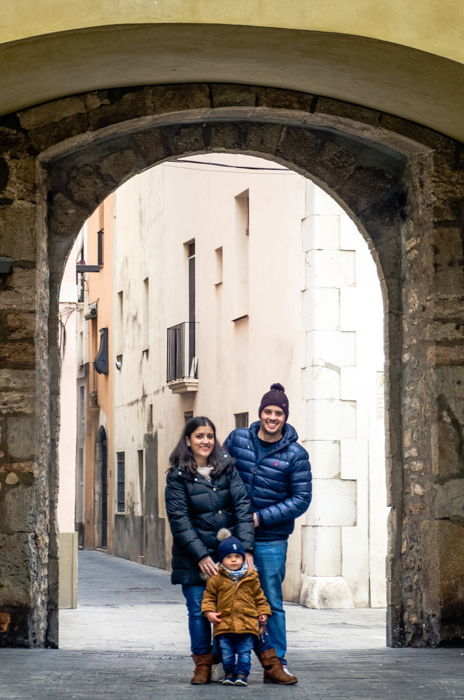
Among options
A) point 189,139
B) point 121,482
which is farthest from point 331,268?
point 121,482

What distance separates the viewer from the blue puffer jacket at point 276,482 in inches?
308

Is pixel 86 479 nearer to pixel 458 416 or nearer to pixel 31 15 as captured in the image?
pixel 458 416

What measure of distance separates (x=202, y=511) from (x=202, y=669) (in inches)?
31.8

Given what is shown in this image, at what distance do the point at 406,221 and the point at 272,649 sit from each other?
11.1 feet

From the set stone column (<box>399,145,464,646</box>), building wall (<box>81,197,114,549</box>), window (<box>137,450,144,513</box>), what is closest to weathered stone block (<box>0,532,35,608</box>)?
stone column (<box>399,145,464,646</box>)

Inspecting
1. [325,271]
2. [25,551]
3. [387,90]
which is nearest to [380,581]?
[325,271]

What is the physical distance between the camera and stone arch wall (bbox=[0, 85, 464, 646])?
9.01 meters

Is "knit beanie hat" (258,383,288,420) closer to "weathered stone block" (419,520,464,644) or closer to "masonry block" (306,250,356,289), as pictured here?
"weathered stone block" (419,520,464,644)

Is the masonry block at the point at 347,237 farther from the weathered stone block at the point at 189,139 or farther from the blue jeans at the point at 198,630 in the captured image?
the blue jeans at the point at 198,630

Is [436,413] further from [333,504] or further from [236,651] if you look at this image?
[333,504]

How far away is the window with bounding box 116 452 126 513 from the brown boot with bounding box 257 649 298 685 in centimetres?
1915

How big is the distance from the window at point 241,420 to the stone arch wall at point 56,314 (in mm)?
8683

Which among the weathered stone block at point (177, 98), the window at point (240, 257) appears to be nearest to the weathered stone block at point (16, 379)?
the weathered stone block at point (177, 98)

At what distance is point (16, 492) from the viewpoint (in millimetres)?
8984
